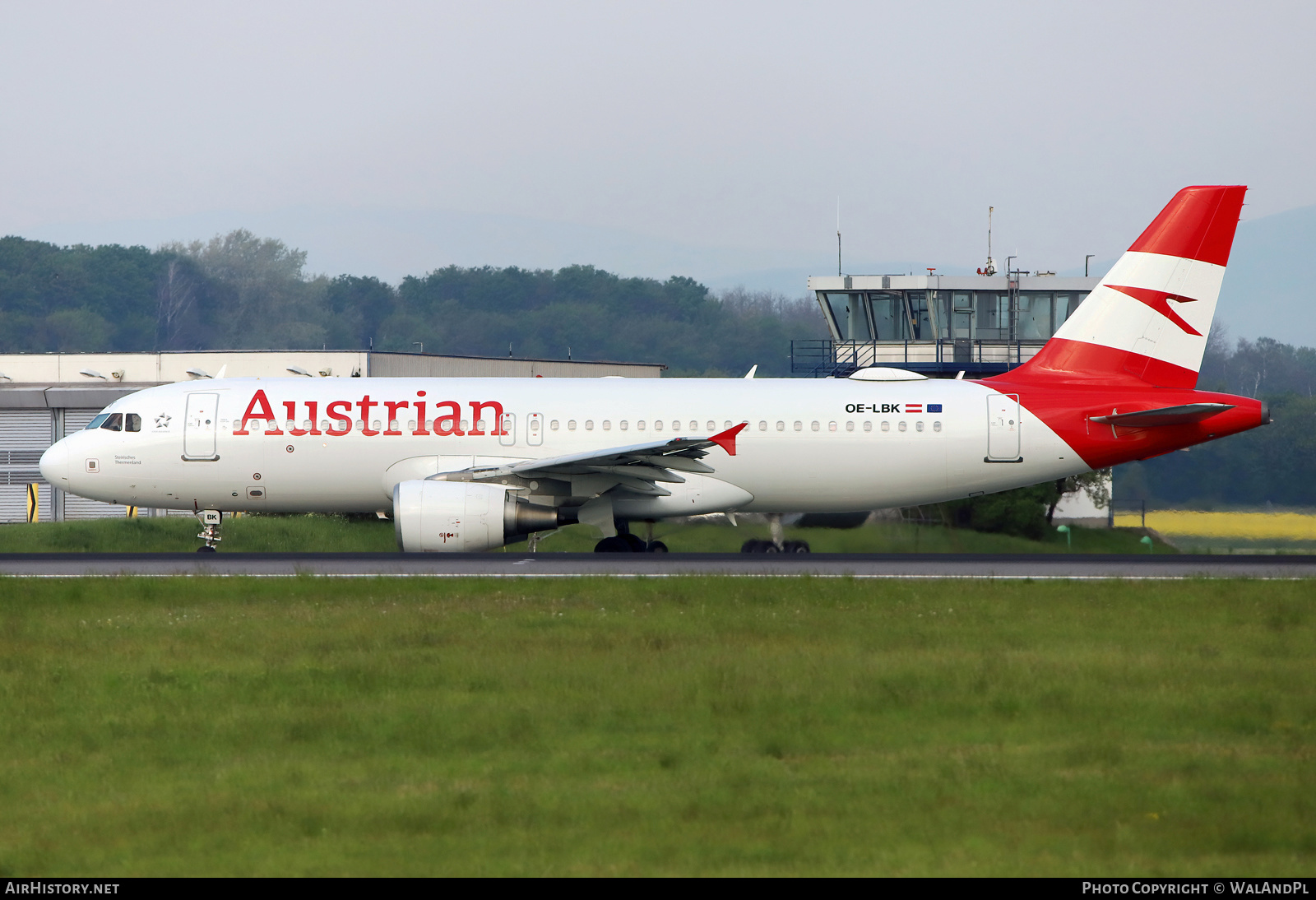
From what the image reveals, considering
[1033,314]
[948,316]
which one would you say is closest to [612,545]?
[948,316]

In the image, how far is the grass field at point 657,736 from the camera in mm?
8125

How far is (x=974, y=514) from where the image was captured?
28.9 metres

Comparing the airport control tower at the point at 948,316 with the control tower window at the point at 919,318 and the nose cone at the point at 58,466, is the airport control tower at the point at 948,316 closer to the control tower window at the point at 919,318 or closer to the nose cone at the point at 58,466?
the control tower window at the point at 919,318

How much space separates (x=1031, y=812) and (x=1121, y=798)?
69cm

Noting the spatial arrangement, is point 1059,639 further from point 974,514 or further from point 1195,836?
point 974,514

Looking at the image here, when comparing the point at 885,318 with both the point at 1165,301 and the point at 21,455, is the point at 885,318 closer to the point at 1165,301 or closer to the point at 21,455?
the point at 1165,301

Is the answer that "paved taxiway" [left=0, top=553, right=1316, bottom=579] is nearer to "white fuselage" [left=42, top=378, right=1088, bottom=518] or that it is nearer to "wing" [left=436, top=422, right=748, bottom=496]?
"white fuselage" [left=42, top=378, right=1088, bottom=518]

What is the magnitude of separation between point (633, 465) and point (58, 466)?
34.6 ft

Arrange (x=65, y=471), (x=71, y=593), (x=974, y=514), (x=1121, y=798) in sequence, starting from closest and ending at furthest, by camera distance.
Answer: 1. (x=1121, y=798)
2. (x=71, y=593)
3. (x=65, y=471)
4. (x=974, y=514)

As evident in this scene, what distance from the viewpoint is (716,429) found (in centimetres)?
2580

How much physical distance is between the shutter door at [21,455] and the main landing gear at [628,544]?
21087 millimetres

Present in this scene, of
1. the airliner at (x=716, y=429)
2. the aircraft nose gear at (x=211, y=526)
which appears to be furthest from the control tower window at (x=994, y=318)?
the aircraft nose gear at (x=211, y=526)

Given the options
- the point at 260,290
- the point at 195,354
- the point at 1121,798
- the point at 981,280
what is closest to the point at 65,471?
the point at 195,354

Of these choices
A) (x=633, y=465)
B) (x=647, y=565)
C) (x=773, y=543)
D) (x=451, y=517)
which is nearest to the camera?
(x=647, y=565)
